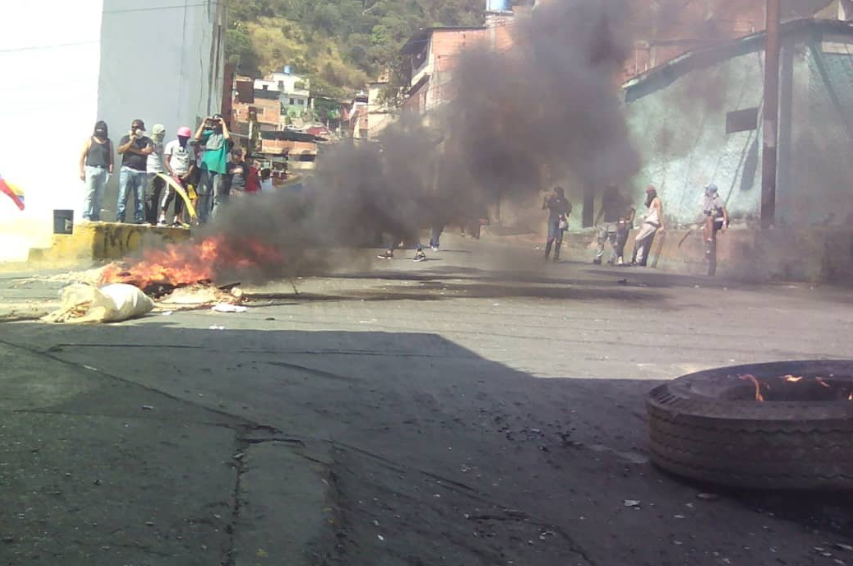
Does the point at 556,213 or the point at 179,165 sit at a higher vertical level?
the point at 179,165

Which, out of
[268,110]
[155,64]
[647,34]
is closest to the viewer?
[647,34]

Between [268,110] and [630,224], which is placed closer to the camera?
[630,224]

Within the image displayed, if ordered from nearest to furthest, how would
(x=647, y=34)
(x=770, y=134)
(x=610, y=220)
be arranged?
(x=647, y=34)
(x=770, y=134)
(x=610, y=220)

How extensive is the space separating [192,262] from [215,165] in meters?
4.43

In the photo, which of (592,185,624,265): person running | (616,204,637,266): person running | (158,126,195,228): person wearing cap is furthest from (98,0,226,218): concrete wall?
(616,204,637,266): person running

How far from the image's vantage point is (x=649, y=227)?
60.8ft

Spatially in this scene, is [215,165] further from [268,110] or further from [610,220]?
[268,110]

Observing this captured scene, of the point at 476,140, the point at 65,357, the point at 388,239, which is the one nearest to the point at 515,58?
the point at 476,140

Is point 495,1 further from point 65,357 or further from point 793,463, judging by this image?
point 793,463

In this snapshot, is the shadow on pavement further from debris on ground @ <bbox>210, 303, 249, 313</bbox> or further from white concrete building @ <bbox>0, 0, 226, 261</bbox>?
white concrete building @ <bbox>0, 0, 226, 261</bbox>

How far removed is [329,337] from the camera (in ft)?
23.8

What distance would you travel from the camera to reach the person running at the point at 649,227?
17859mm

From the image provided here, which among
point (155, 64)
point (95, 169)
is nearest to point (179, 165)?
point (95, 169)

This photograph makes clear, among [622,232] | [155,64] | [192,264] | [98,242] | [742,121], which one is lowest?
[192,264]
